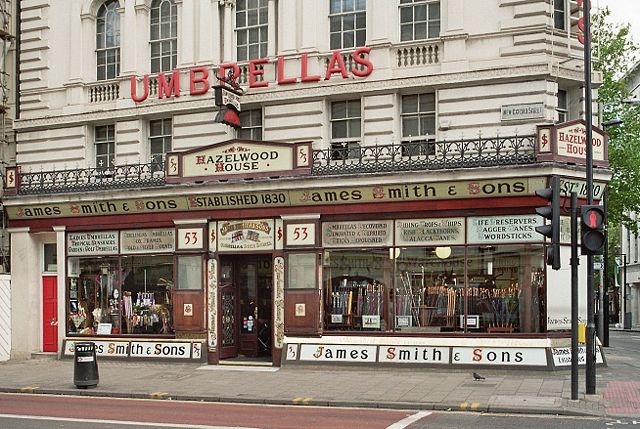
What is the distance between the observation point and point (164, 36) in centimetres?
2480

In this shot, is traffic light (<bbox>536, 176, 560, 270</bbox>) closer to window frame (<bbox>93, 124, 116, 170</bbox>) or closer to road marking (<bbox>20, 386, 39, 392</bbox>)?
road marking (<bbox>20, 386, 39, 392</bbox>)

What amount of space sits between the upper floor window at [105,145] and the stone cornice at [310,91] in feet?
1.84

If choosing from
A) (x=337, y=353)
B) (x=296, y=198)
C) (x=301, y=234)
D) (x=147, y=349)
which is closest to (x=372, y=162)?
(x=296, y=198)

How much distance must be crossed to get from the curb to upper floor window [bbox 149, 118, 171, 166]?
8.18 meters

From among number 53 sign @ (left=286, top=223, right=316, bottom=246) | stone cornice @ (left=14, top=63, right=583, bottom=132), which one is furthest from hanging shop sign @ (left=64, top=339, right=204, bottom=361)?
stone cornice @ (left=14, top=63, right=583, bottom=132)

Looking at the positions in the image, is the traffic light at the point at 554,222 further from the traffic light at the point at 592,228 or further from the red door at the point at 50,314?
the red door at the point at 50,314

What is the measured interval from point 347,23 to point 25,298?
1261cm

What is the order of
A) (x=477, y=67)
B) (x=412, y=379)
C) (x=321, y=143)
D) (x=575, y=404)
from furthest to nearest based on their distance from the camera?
(x=321, y=143) < (x=477, y=67) < (x=412, y=379) < (x=575, y=404)

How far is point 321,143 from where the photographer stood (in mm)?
22375

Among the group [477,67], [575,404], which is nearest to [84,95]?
[477,67]

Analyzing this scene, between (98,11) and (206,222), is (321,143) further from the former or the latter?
(98,11)

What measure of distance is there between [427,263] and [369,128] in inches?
153

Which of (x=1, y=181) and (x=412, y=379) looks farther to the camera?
(x=1, y=181)

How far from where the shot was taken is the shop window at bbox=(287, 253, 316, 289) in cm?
2173
